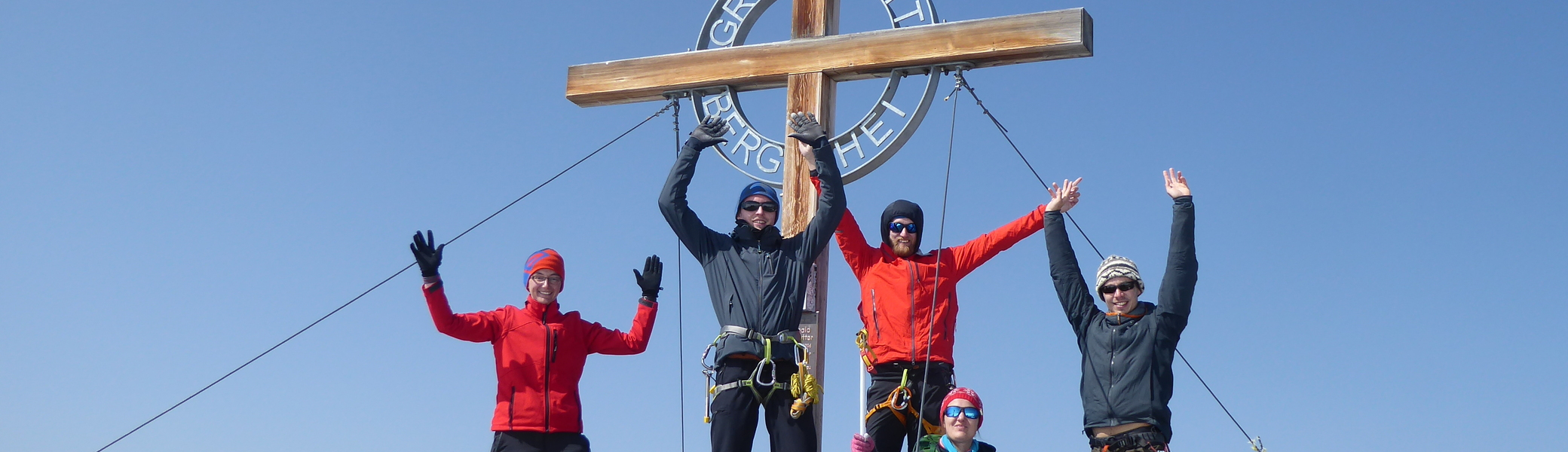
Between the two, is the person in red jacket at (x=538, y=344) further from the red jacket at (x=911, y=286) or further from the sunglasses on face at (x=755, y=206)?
the red jacket at (x=911, y=286)

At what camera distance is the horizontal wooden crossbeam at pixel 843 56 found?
6992mm

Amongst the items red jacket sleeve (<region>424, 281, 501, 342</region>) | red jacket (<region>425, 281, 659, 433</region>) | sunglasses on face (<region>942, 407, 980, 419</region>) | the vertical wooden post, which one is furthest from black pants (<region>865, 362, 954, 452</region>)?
red jacket sleeve (<region>424, 281, 501, 342</region>)

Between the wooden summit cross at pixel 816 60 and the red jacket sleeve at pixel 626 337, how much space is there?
2.47ft

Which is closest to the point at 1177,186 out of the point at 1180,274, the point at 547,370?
the point at 1180,274

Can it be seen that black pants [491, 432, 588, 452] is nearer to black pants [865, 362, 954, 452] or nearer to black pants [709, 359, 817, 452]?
black pants [709, 359, 817, 452]

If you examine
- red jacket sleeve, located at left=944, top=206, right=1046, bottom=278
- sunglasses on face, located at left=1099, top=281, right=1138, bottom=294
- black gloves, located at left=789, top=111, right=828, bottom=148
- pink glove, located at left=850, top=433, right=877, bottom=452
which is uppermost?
black gloves, located at left=789, top=111, right=828, bottom=148

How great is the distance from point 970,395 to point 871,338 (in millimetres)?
859

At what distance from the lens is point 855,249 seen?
6926 mm

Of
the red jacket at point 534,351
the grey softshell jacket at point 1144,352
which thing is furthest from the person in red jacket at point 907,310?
the red jacket at point 534,351

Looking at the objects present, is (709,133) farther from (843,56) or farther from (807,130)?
(843,56)

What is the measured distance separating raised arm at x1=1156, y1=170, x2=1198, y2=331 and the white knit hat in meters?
0.13

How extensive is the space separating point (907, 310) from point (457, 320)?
2.01m

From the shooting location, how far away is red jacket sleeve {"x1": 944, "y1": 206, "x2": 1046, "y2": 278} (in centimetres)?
679

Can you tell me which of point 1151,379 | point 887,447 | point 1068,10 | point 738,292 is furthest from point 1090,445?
point 1068,10
